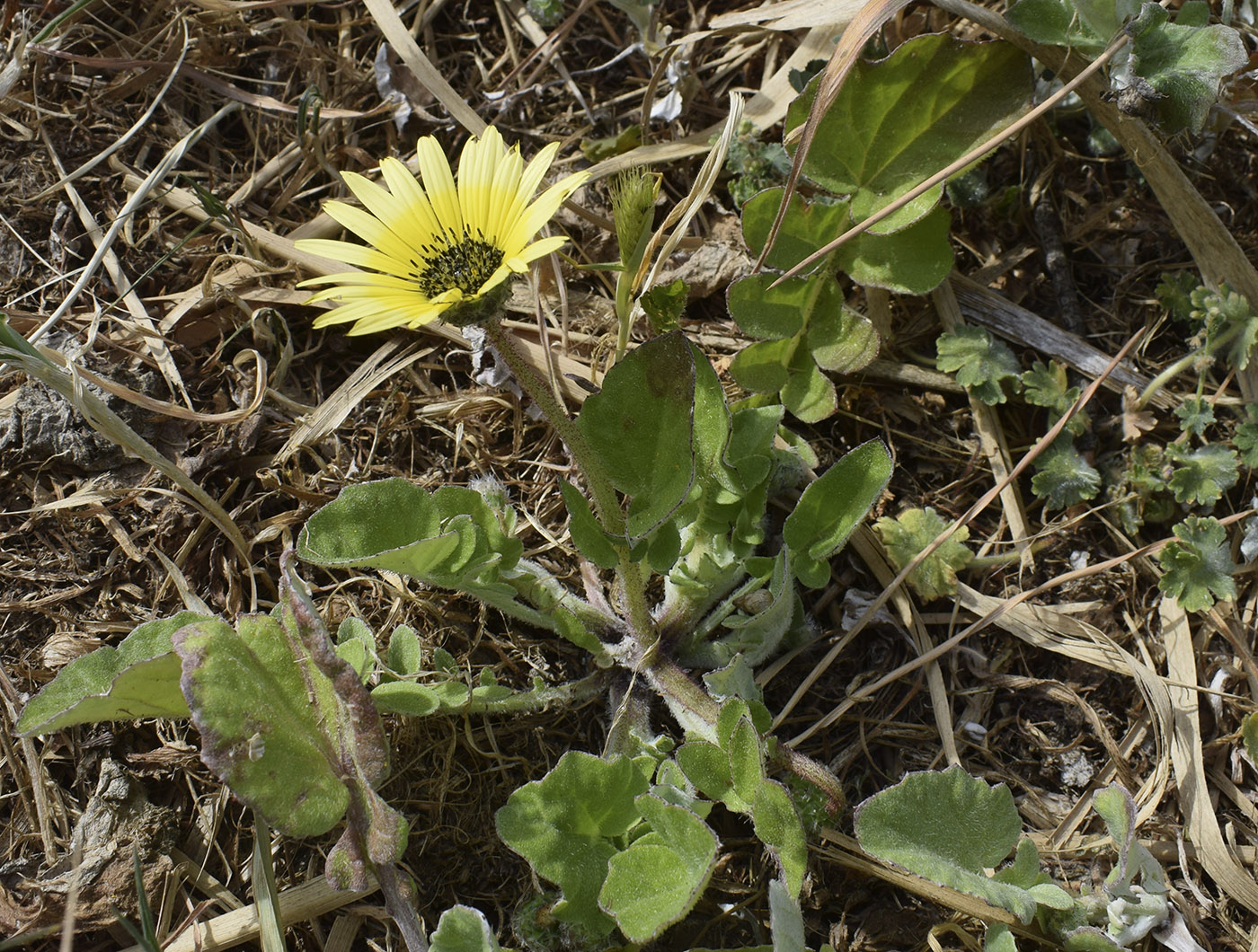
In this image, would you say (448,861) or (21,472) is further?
(21,472)

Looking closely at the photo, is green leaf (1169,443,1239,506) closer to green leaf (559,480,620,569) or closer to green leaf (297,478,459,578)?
green leaf (559,480,620,569)

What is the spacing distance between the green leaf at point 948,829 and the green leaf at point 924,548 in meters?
0.61

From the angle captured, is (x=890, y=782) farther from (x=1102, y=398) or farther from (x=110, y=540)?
(x=110, y=540)

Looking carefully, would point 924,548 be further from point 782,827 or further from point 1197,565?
point 782,827

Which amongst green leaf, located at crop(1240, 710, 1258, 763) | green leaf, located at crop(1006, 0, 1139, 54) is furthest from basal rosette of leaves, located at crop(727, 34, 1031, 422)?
green leaf, located at crop(1240, 710, 1258, 763)

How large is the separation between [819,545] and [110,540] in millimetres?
1983

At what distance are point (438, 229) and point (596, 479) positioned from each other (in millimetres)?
752

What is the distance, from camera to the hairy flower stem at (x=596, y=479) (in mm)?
2033

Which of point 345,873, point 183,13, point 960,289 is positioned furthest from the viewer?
point 183,13

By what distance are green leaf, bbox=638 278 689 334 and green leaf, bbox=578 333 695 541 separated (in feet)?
1.07

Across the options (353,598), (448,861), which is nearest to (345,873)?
(448,861)

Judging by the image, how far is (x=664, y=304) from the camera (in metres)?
2.45

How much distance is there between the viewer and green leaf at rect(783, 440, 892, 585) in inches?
93.7

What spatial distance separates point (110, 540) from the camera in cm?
281
